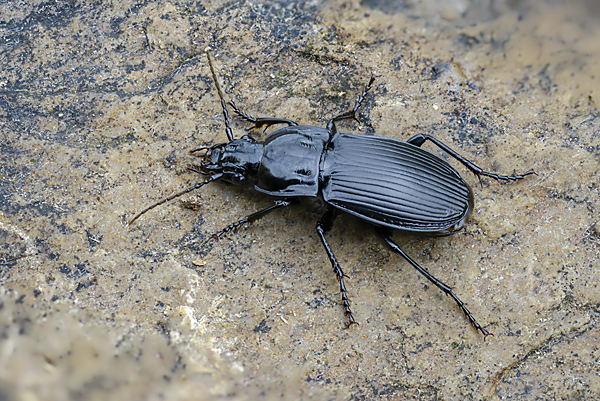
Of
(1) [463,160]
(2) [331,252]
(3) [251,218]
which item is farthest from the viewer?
(1) [463,160]

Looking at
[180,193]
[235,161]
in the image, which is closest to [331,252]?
[235,161]

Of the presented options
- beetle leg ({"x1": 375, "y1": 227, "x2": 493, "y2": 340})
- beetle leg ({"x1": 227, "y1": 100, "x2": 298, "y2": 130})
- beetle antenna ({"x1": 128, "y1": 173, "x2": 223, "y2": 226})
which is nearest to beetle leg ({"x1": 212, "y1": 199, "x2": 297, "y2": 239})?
beetle antenna ({"x1": 128, "y1": 173, "x2": 223, "y2": 226})

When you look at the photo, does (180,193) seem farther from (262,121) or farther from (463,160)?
(463,160)

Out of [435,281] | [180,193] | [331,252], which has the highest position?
[180,193]

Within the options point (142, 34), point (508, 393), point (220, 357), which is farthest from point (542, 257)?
point (142, 34)

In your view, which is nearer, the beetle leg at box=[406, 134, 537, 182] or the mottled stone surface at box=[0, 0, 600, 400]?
the mottled stone surface at box=[0, 0, 600, 400]

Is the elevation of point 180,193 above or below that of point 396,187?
above

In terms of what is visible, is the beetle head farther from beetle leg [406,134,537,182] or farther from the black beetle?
beetle leg [406,134,537,182]

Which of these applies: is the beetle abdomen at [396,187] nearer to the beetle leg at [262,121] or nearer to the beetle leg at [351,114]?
the beetle leg at [351,114]
